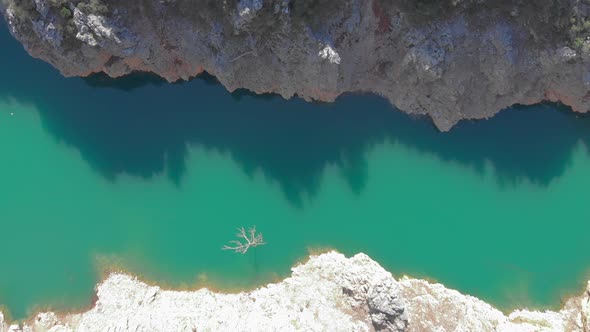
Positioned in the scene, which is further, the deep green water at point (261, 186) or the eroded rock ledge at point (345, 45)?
the deep green water at point (261, 186)

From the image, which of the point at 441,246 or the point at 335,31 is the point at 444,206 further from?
the point at 335,31

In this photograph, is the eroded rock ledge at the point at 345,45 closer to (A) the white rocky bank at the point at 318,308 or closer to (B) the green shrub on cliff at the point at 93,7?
(B) the green shrub on cliff at the point at 93,7

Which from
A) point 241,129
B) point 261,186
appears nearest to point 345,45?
point 241,129

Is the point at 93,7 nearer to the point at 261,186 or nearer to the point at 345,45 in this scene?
the point at 345,45

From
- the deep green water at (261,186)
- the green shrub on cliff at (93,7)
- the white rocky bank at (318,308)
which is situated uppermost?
the green shrub on cliff at (93,7)

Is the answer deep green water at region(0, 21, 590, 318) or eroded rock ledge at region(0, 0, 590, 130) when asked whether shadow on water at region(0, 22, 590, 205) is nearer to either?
deep green water at region(0, 21, 590, 318)

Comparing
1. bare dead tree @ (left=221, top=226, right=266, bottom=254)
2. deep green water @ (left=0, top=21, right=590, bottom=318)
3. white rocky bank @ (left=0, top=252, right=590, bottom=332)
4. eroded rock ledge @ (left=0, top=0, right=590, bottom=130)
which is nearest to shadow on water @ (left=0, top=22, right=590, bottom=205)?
deep green water @ (left=0, top=21, right=590, bottom=318)

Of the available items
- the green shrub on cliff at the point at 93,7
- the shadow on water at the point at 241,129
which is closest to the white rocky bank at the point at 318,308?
the shadow on water at the point at 241,129
